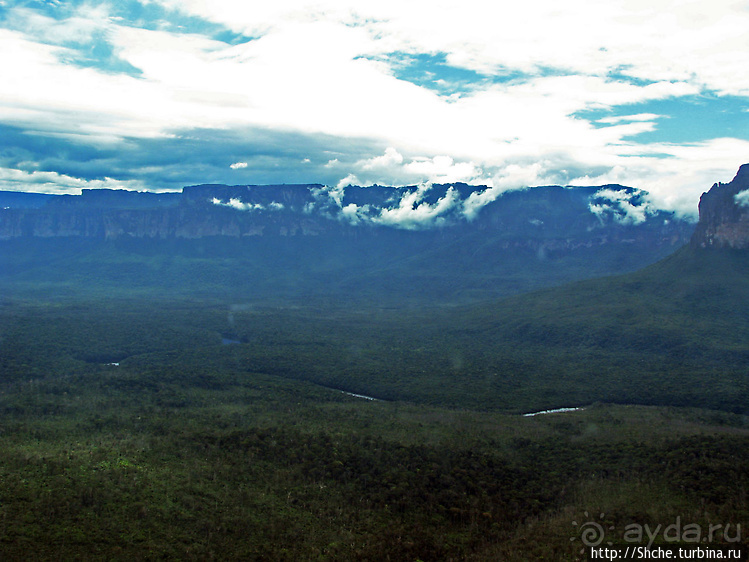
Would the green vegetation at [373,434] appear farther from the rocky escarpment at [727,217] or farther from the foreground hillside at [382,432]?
the rocky escarpment at [727,217]

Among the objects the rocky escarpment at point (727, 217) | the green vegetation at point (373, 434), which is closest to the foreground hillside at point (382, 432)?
the green vegetation at point (373, 434)

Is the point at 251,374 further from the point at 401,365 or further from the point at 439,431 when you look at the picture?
the point at 439,431

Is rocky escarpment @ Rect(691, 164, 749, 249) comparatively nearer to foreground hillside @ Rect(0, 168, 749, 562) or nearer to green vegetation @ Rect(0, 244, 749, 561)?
foreground hillside @ Rect(0, 168, 749, 562)

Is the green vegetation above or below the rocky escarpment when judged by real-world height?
below

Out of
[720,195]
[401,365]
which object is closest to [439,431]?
[401,365]

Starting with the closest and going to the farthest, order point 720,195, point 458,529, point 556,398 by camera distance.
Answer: point 458,529, point 556,398, point 720,195

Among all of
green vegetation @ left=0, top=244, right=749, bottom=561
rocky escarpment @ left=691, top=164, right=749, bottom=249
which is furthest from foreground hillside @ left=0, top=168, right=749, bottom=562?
rocky escarpment @ left=691, top=164, right=749, bottom=249

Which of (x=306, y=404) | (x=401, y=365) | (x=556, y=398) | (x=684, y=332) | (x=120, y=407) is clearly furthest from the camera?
(x=684, y=332)

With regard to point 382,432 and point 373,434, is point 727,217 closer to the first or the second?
point 382,432
